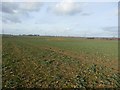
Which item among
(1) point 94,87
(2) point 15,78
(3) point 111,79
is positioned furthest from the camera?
(3) point 111,79

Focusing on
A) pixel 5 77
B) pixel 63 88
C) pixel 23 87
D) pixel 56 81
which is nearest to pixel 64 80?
pixel 56 81

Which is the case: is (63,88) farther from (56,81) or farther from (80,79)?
(80,79)

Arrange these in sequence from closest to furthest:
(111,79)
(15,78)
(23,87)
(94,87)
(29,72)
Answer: (23,87), (94,87), (15,78), (111,79), (29,72)

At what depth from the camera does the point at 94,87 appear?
416 inches

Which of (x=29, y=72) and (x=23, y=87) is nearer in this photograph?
(x=23, y=87)

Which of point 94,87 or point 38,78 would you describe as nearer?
point 94,87

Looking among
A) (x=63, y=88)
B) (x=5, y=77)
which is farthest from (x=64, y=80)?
(x=5, y=77)

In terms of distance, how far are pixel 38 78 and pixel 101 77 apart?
4.19m

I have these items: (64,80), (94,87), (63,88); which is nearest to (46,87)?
(63,88)

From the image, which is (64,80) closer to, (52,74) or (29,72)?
(52,74)

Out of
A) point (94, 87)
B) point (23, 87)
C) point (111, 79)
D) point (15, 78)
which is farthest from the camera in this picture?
point (111, 79)

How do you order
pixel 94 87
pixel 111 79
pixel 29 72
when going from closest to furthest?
pixel 94 87 < pixel 111 79 < pixel 29 72

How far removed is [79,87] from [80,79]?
1.66m

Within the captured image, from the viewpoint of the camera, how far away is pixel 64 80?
37.8 feet
